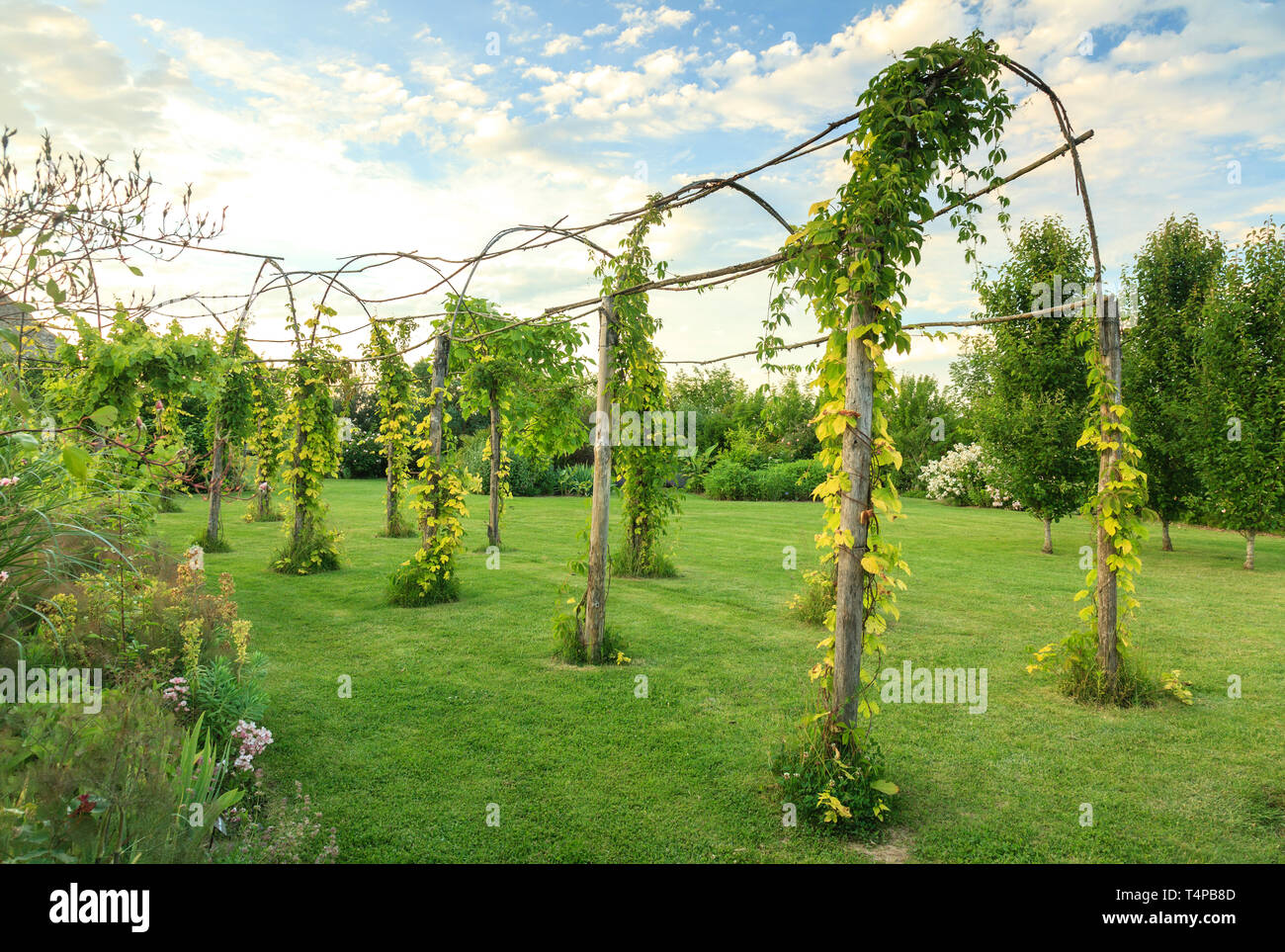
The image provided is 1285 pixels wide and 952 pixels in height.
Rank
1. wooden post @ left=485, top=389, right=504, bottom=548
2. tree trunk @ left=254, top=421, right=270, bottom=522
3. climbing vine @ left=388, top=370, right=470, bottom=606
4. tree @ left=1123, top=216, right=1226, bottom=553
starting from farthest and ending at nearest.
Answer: tree trunk @ left=254, top=421, right=270, bottom=522 < tree @ left=1123, top=216, right=1226, bottom=553 < wooden post @ left=485, top=389, right=504, bottom=548 < climbing vine @ left=388, top=370, right=470, bottom=606

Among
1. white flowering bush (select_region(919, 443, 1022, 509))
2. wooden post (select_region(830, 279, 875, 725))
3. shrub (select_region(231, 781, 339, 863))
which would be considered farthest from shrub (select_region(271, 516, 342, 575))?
white flowering bush (select_region(919, 443, 1022, 509))

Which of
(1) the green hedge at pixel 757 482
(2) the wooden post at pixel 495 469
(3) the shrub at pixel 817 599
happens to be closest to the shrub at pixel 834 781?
(3) the shrub at pixel 817 599

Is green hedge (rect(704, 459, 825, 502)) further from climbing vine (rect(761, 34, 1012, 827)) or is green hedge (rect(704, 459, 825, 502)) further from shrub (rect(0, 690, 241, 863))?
shrub (rect(0, 690, 241, 863))

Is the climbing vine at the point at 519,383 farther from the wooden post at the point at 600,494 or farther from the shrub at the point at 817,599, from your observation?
the shrub at the point at 817,599

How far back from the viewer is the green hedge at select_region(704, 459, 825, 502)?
90.6 ft

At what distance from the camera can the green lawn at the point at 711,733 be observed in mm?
3742

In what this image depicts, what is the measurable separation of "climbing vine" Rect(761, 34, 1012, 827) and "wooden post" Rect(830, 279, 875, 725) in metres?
0.01

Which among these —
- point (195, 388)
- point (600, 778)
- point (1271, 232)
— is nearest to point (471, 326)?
point (195, 388)

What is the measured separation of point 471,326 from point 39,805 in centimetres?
772

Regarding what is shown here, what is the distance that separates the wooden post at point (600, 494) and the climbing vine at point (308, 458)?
5.65 m

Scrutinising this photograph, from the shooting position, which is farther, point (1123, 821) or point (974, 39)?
point (1123, 821)

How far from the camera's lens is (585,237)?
275 inches

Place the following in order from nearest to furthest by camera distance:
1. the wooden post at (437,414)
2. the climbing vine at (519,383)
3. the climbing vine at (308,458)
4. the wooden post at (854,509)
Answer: the wooden post at (854,509)
the wooden post at (437,414)
the climbing vine at (519,383)
the climbing vine at (308,458)

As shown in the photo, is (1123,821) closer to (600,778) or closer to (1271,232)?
(600,778)
